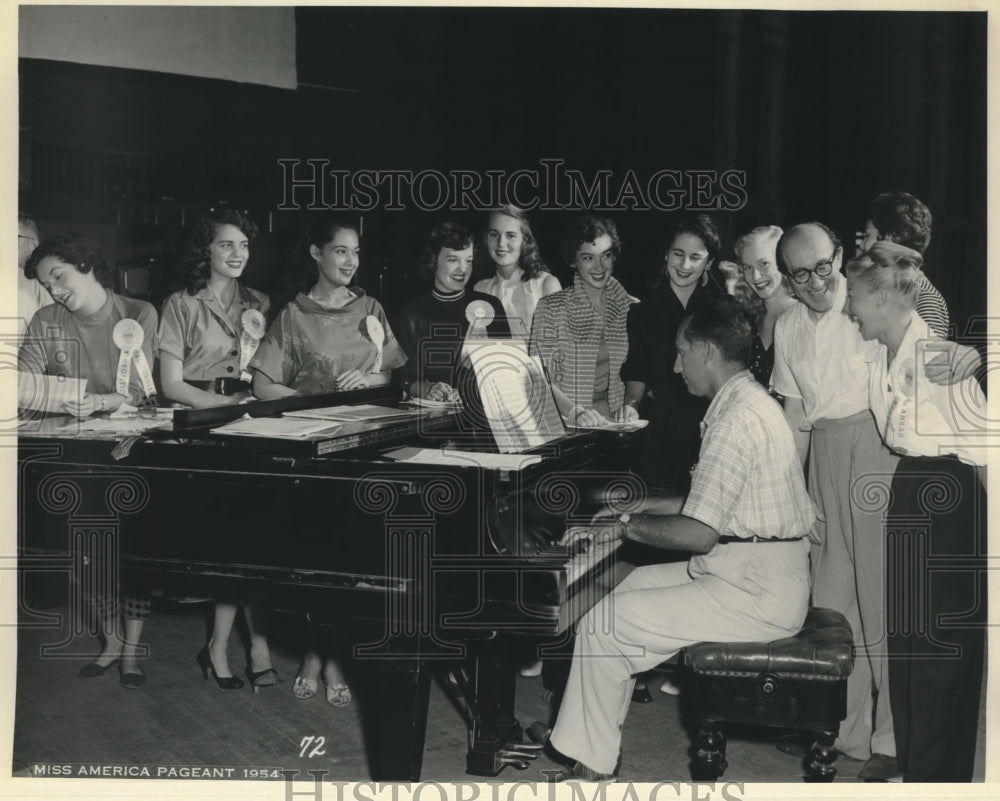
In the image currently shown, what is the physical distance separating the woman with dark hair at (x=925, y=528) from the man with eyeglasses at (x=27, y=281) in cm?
284

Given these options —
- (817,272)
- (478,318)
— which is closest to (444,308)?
(478,318)

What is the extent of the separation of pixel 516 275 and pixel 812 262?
114 cm

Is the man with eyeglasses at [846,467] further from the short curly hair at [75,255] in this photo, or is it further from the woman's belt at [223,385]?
the short curly hair at [75,255]

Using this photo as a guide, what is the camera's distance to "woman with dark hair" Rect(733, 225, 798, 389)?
389 centimetres

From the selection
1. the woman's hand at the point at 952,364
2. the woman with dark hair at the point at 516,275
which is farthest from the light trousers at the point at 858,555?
the woman with dark hair at the point at 516,275

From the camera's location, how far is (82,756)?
3.52 meters

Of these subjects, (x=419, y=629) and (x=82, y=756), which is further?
(x=82, y=756)

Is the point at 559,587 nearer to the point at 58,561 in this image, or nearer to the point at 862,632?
the point at 862,632

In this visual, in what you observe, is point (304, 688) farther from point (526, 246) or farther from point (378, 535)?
point (526, 246)

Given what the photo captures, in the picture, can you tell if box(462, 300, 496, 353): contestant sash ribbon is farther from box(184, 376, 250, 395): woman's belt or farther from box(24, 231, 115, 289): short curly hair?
box(24, 231, 115, 289): short curly hair

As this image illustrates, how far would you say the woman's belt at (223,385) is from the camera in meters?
4.09

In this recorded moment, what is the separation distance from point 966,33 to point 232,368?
9.57ft

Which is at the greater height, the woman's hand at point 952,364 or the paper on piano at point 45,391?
the woman's hand at point 952,364

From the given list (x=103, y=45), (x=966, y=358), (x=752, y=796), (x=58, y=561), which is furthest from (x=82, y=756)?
(x=966, y=358)
